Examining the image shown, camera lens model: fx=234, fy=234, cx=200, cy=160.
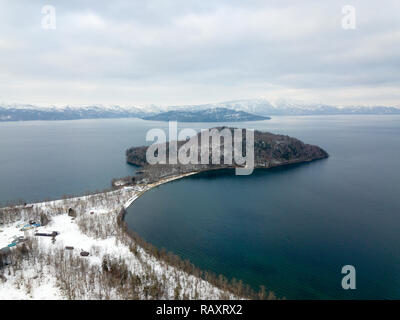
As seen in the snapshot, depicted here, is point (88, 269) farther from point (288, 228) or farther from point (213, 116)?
point (213, 116)

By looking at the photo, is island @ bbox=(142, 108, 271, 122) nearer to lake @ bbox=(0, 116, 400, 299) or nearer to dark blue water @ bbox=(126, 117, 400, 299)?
lake @ bbox=(0, 116, 400, 299)

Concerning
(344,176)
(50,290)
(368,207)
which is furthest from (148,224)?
(344,176)

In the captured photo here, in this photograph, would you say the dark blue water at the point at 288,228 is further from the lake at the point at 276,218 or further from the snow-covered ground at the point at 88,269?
the snow-covered ground at the point at 88,269

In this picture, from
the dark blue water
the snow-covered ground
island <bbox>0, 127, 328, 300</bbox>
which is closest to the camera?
the snow-covered ground

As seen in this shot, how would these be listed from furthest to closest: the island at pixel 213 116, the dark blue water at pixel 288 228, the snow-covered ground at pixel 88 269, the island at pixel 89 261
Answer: the island at pixel 213 116 → the dark blue water at pixel 288 228 → the island at pixel 89 261 → the snow-covered ground at pixel 88 269

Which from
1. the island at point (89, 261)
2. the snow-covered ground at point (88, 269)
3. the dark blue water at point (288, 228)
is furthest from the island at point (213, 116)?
the snow-covered ground at point (88, 269)

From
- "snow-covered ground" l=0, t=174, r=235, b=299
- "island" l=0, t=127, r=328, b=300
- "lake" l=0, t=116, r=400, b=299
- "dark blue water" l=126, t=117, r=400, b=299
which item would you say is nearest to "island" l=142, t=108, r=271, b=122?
"lake" l=0, t=116, r=400, b=299

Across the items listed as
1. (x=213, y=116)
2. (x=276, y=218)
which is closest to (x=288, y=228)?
(x=276, y=218)
